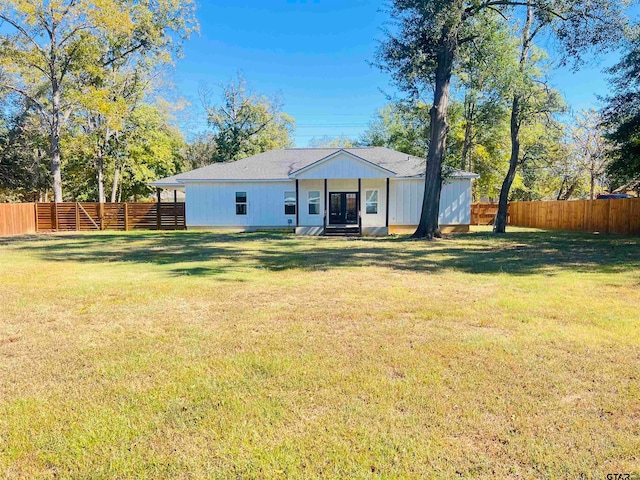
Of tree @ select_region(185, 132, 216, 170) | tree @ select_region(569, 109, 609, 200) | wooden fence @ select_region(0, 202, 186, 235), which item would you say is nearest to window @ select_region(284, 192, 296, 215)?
wooden fence @ select_region(0, 202, 186, 235)

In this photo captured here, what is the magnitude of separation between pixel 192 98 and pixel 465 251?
3213cm

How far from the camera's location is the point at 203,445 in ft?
7.95

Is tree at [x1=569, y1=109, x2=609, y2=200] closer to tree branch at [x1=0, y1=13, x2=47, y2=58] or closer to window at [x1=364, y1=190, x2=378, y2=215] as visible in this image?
window at [x1=364, y1=190, x2=378, y2=215]

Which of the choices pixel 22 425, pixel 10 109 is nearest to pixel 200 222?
pixel 22 425

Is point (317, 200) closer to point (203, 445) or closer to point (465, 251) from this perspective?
point (465, 251)

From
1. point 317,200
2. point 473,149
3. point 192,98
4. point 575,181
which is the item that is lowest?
point 317,200

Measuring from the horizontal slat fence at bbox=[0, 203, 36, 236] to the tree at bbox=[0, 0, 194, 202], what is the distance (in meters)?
1.89

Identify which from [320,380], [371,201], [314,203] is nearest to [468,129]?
[371,201]

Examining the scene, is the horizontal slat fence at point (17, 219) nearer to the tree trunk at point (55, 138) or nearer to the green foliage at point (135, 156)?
the tree trunk at point (55, 138)

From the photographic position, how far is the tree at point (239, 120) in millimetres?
35906

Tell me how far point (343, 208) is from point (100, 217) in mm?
14779

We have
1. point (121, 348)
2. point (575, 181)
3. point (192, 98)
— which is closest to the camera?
point (121, 348)

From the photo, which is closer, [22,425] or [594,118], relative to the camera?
[22,425]

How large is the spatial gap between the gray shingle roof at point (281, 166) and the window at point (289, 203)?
1.11m
